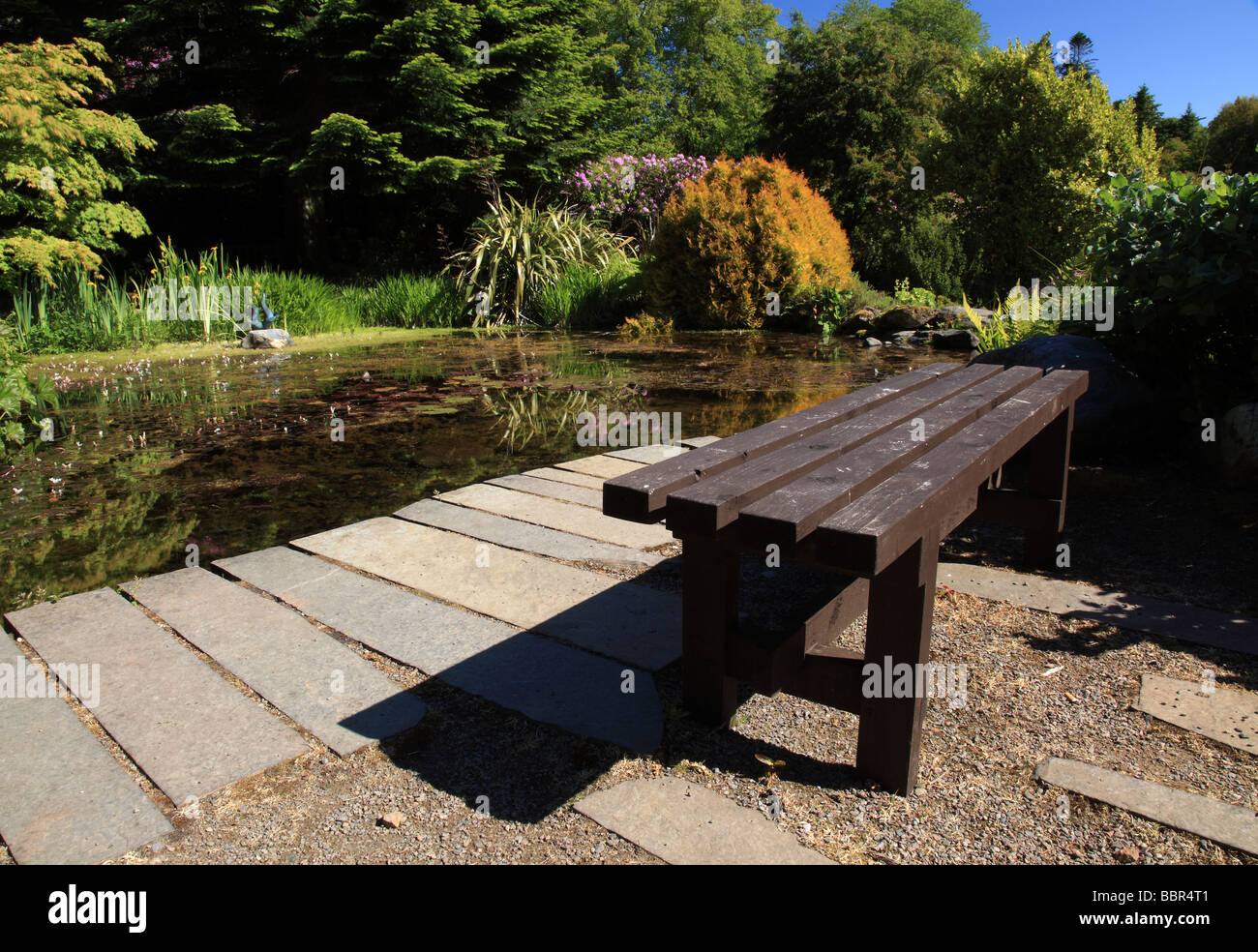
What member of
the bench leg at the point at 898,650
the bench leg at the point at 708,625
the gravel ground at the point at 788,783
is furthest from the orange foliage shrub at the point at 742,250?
the bench leg at the point at 898,650

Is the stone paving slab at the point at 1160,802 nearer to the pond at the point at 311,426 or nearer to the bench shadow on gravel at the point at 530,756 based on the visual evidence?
the bench shadow on gravel at the point at 530,756

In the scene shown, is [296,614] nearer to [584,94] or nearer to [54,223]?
[54,223]

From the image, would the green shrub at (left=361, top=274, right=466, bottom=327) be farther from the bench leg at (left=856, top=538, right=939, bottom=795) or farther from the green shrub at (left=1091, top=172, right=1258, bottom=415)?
the bench leg at (left=856, top=538, right=939, bottom=795)

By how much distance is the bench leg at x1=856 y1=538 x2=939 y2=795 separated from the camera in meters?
1.81

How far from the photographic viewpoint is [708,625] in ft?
6.72

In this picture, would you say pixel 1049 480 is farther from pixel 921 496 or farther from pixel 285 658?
pixel 285 658

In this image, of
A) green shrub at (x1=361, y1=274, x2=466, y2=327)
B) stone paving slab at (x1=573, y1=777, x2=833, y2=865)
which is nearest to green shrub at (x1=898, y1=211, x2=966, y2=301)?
green shrub at (x1=361, y1=274, x2=466, y2=327)

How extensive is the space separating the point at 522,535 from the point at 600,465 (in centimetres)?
113

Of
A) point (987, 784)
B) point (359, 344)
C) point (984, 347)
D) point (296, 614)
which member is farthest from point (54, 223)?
point (987, 784)

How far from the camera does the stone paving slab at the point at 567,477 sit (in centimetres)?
424

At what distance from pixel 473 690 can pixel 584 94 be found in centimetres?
1516

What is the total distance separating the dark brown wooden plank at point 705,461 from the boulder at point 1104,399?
1.79 m

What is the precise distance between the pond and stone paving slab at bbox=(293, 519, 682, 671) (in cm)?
42

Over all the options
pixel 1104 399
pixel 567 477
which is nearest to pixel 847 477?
pixel 567 477
